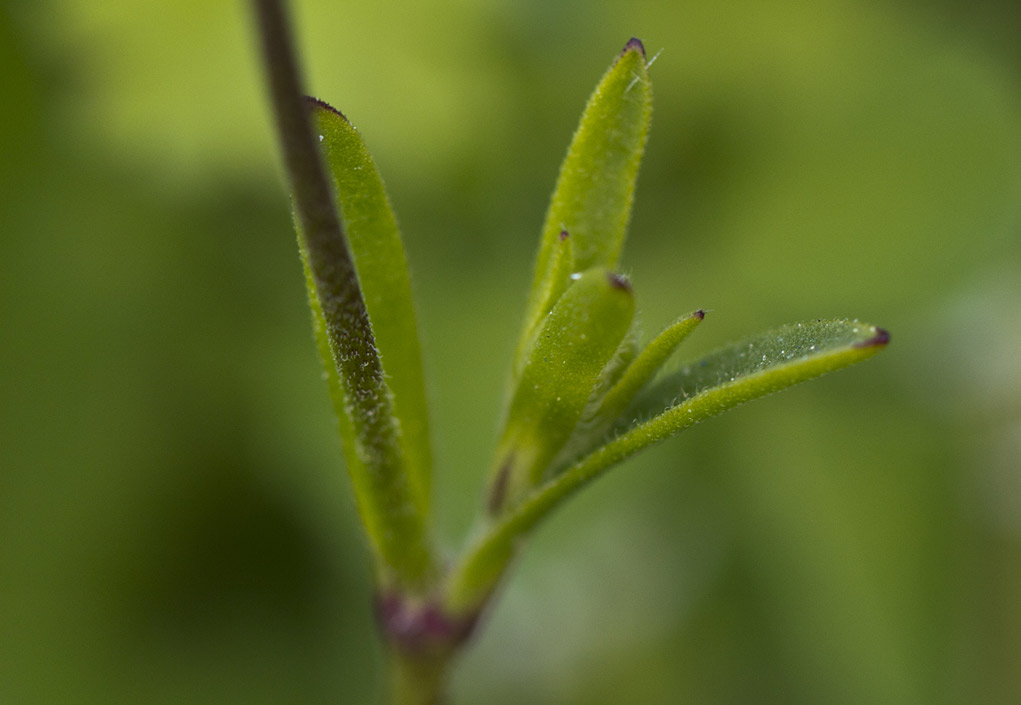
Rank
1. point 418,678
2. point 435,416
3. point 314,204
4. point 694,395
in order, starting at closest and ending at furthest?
point 314,204
point 694,395
point 418,678
point 435,416

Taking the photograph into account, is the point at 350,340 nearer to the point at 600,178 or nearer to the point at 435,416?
the point at 600,178

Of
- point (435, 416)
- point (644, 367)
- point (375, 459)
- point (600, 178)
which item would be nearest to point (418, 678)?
point (375, 459)

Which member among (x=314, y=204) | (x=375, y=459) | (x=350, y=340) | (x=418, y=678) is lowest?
(x=418, y=678)

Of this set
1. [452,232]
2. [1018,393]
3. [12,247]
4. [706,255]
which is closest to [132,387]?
[12,247]

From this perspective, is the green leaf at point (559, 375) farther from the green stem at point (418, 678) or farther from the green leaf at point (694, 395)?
the green stem at point (418, 678)

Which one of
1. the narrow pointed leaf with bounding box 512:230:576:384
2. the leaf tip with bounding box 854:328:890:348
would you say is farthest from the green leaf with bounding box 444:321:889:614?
the narrow pointed leaf with bounding box 512:230:576:384

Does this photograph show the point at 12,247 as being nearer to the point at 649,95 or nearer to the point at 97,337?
the point at 97,337

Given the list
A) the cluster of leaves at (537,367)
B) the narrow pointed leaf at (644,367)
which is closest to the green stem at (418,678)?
the cluster of leaves at (537,367)
